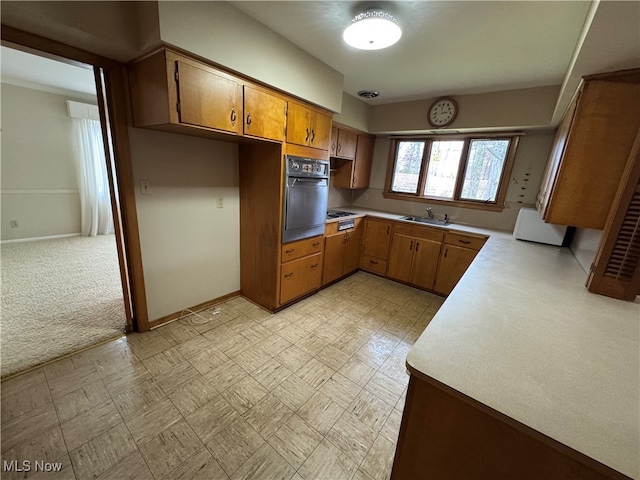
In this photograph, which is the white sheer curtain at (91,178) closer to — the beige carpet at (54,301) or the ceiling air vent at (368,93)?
the beige carpet at (54,301)

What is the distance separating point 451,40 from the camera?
6.14 feet

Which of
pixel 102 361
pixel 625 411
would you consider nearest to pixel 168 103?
pixel 102 361

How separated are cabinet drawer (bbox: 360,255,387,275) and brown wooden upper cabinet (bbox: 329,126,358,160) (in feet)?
4.92

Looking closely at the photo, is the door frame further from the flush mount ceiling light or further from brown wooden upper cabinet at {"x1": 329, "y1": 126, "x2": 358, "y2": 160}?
brown wooden upper cabinet at {"x1": 329, "y1": 126, "x2": 358, "y2": 160}

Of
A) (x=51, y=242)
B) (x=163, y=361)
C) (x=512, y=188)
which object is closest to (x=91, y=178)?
(x=51, y=242)

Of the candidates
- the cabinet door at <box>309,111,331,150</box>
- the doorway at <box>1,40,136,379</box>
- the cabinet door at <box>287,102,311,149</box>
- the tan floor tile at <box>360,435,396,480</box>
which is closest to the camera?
the tan floor tile at <box>360,435,396,480</box>

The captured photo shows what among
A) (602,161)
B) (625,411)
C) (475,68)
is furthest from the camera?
(475,68)

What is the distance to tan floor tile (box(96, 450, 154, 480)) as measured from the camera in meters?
1.20

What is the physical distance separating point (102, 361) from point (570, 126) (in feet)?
11.9

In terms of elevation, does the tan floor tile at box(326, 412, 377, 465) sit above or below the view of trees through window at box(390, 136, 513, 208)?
below

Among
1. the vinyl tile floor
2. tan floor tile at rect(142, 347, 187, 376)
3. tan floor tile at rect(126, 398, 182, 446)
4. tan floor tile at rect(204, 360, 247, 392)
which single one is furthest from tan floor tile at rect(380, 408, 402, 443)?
tan floor tile at rect(142, 347, 187, 376)

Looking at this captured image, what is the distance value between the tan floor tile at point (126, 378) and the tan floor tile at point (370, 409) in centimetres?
143

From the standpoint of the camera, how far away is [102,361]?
6.10 ft

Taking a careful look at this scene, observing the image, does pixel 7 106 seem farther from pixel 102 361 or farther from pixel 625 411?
pixel 625 411
